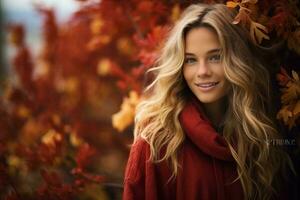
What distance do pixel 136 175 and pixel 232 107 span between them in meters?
0.79

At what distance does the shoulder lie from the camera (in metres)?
2.92

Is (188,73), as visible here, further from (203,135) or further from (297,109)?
(297,109)

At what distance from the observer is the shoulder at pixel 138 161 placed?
2.92 metres

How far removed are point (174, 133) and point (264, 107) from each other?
687 mm

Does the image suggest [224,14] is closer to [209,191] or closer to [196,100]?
[196,100]

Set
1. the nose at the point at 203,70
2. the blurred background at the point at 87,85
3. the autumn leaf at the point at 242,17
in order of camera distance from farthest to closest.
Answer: the blurred background at the point at 87,85 → the nose at the point at 203,70 → the autumn leaf at the point at 242,17

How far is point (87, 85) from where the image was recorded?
6355 mm

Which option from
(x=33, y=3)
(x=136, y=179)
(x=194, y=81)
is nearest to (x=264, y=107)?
(x=194, y=81)

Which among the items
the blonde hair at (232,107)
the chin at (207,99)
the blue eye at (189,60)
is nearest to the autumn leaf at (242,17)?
the blonde hair at (232,107)

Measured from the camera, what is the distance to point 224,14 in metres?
2.98

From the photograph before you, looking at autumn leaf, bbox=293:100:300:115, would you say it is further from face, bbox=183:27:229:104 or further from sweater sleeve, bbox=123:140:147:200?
sweater sleeve, bbox=123:140:147:200

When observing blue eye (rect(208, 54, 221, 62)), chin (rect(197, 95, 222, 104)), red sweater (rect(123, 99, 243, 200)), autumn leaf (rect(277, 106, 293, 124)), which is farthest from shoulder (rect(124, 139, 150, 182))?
autumn leaf (rect(277, 106, 293, 124))

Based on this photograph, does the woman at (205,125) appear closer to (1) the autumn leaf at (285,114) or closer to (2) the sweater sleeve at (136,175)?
(2) the sweater sleeve at (136,175)

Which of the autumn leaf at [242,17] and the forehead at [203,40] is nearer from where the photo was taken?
the autumn leaf at [242,17]
